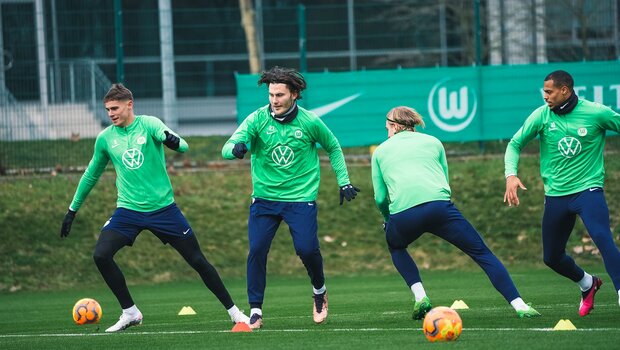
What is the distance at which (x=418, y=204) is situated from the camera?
34.0ft

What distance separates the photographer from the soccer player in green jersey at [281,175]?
10766mm

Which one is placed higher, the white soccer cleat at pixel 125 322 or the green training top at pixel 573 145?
the green training top at pixel 573 145

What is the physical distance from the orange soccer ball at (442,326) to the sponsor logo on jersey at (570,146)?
8.14ft

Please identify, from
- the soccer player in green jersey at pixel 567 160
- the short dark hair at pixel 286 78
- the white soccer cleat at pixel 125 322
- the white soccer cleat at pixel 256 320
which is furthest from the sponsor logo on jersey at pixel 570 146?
the white soccer cleat at pixel 125 322

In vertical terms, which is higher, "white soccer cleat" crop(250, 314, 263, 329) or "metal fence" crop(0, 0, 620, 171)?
"metal fence" crop(0, 0, 620, 171)

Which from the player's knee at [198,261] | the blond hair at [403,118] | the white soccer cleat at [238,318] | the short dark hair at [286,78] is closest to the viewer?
the blond hair at [403,118]

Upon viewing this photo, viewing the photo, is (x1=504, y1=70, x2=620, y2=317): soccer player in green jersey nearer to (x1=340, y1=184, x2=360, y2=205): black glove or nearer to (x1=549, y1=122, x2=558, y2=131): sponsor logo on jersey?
(x1=549, y1=122, x2=558, y2=131): sponsor logo on jersey

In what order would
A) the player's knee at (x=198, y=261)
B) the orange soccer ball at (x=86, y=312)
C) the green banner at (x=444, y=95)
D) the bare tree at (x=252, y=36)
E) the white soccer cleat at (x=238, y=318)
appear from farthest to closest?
the bare tree at (x=252, y=36) < the green banner at (x=444, y=95) < the orange soccer ball at (x=86, y=312) < the player's knee at (x=198, y=261) < the white soccer cleat at (x=238, y=318)

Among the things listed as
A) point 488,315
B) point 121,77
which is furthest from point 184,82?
point 488,315

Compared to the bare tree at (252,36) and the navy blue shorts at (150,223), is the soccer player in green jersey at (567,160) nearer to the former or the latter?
the navy blue shorts at (150,223)

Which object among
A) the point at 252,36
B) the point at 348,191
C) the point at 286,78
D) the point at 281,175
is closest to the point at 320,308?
the point at 348,191

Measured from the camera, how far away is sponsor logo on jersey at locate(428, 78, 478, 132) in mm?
21469

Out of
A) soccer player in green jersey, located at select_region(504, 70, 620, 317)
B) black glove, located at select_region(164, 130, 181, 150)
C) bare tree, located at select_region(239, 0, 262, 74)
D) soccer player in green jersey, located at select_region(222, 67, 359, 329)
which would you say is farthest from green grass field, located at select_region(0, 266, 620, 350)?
bare tree, located at select_region(239, 0, 262, 74)

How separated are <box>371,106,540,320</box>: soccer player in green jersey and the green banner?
10.6 m
